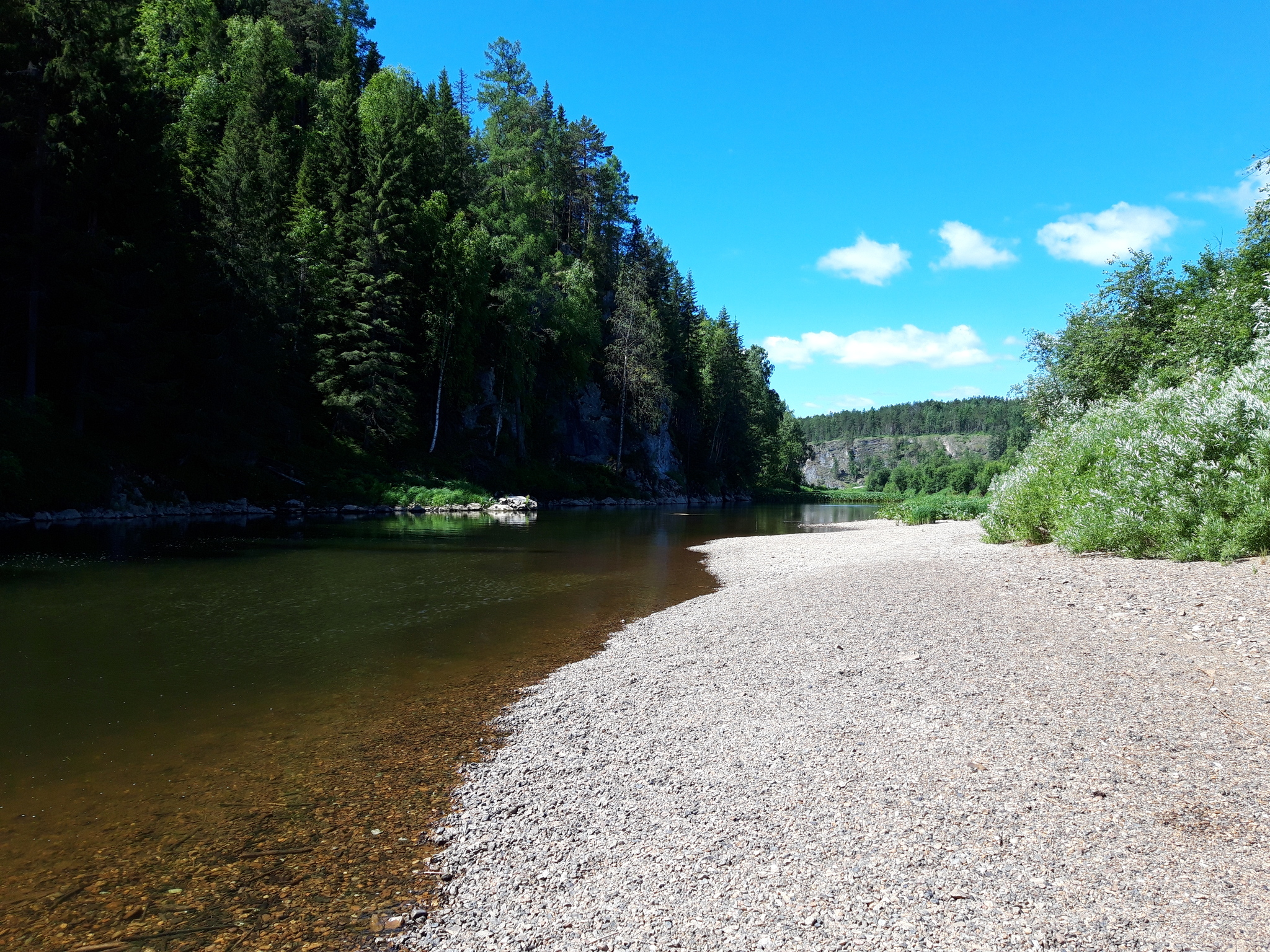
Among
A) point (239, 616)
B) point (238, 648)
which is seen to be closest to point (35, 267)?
point (239, 616)

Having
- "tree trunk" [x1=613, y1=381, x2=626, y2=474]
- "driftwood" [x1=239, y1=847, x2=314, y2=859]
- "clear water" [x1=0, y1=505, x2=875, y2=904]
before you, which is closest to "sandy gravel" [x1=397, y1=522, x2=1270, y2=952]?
"driftwood" [x1=239, y1=847, x2=314, y2=859]

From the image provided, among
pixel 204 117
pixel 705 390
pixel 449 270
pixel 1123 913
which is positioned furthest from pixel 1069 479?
pixel 705 390

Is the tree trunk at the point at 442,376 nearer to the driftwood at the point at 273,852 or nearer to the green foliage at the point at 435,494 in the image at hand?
the green foliage at the point at 435,494

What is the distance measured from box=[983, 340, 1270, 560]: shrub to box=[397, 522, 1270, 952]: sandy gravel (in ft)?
9.78

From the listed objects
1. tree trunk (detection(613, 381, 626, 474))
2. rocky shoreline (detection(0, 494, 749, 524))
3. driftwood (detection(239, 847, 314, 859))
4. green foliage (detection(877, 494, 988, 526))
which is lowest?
driftwood (detection(239, 847, 314, 859))

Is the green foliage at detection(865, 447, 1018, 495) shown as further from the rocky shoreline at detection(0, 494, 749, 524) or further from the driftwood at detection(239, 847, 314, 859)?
the driftwood at detection(239, 847, 314, 859)

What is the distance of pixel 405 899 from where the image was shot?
4496mm

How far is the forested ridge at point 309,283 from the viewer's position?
29.8 metres

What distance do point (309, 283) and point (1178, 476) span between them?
46738mm

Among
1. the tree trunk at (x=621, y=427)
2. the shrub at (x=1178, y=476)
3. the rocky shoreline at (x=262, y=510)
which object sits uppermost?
the tree trunk at (x=621, y=427)

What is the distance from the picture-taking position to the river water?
180 inches

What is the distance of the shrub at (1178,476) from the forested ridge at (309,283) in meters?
35.6

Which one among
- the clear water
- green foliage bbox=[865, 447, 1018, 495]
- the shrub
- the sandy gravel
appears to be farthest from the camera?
green foliage bbox=[865, 447, 1018, 495]

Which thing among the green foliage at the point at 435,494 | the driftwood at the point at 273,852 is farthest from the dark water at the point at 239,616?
the green foliage at the point at 435,494
